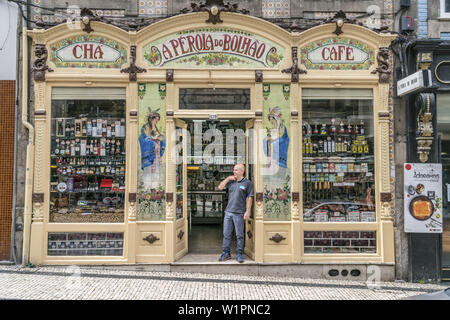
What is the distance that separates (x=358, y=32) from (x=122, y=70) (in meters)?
4.67

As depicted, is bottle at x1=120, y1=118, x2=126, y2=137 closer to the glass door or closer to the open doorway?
the glass door

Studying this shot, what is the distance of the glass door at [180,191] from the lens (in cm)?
775

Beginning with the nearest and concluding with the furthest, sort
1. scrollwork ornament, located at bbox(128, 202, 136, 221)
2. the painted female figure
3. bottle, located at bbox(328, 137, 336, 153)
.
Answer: scrollwork ornament, located at bbox(128, 202, 136, 221)
the painted female figure
bottle, located at bbox(328, 137, 336, 153)

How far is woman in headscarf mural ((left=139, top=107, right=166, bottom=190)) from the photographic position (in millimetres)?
7574

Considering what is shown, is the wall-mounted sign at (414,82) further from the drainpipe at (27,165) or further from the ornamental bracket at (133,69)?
the drainpipe at (27,165)

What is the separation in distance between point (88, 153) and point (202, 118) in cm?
235

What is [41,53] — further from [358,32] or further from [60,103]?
[358,32]

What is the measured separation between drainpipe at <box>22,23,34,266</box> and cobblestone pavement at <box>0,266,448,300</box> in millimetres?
464

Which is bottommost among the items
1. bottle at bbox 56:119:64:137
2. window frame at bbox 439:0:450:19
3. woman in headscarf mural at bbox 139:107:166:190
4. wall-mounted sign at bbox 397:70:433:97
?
woman in headscarf mural at bbox 139:107:166:190

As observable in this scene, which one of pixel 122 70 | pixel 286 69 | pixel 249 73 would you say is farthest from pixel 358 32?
pixel 122 70

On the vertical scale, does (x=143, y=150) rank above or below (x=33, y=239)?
above

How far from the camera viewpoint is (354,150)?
7840 millimetres

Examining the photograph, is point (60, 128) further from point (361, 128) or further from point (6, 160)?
point (361, 128)

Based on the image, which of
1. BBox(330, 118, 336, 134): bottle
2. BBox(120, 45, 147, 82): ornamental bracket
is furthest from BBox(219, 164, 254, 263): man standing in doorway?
BBox(120, 45, 147, 82): ornamental bracket
